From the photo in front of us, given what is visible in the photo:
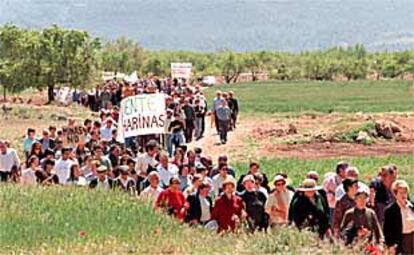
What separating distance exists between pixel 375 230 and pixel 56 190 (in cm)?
593

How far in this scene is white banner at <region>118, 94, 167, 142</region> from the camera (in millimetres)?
20828

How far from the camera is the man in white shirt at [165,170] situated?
52.7 ft

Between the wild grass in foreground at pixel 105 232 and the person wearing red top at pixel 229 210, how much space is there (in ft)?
1.05

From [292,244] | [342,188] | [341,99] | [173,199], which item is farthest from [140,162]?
[341,99]

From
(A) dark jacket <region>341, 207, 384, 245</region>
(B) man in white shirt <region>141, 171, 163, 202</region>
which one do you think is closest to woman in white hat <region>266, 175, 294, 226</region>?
(A) dark jacket <region>341, 207, 384, 245</region>

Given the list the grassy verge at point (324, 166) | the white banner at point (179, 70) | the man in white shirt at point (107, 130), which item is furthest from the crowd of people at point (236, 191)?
the white banner at point (179, 70)

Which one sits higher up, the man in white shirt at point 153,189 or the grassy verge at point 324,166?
the man in white shirt at point 153,189

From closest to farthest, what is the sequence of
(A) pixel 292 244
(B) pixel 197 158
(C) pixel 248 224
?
(A) pixel 292 244 → (C) pixel 248 224 → (B) pixel 197 158

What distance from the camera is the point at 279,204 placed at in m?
13.3

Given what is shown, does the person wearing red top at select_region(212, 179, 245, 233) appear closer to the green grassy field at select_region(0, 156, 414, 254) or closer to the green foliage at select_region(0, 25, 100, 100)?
the green grassy field at select_region(0, 156, 414, 254)

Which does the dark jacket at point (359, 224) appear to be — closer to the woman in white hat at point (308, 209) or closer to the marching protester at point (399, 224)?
the marching protester at point (399, 224)

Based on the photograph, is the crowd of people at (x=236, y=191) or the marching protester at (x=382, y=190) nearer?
the crowd of people at (x=236, y=191)

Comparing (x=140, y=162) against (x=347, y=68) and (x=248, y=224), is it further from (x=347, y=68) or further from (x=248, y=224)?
(x=347, y=68)

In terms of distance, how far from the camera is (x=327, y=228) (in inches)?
491
